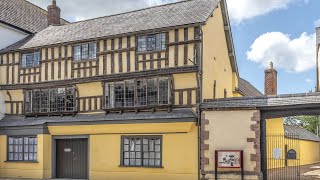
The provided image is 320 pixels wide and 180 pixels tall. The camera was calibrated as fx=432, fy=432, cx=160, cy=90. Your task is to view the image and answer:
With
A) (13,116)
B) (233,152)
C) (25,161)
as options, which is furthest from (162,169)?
(13,116)

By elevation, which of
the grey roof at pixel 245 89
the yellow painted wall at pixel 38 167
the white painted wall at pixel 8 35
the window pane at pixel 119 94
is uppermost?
the white painted wall at pixel 8 35

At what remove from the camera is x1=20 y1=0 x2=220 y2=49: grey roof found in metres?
19.0

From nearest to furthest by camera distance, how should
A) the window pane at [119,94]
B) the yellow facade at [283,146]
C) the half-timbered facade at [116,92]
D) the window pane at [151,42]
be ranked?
1. the half-timbered facade at [116,92]
2. the window pane at [151,42]
3. the window pane at [119,94]
4. the yellow facade at [283,146]

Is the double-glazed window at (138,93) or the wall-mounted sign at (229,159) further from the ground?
the double-glazed window at (138,93)

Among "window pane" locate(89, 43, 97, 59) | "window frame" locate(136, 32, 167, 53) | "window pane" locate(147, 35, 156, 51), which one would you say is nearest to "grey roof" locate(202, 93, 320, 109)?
"window frame" locate(136, 32, 167, 53)

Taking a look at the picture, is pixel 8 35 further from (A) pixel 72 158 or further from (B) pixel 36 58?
(A) pixel 72 158

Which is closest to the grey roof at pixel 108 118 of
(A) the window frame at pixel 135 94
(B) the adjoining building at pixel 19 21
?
(A) the window frame at pixel 135 94

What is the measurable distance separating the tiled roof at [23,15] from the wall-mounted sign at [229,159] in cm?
1406

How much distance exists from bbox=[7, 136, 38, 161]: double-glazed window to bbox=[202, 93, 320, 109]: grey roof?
347 inches

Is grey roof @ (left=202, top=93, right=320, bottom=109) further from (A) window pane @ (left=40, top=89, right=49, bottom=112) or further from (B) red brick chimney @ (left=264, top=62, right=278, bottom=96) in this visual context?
(B) red brick chimney @ (left=264, top=62, right=278, bottom=96)

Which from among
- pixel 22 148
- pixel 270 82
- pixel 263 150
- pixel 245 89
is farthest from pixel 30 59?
pixel 270 82

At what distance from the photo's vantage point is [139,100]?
18984 millimetres

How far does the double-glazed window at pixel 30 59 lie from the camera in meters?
21.8

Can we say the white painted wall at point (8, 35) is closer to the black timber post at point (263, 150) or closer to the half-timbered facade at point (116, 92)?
the half-timbered facade at point (116, 92)
